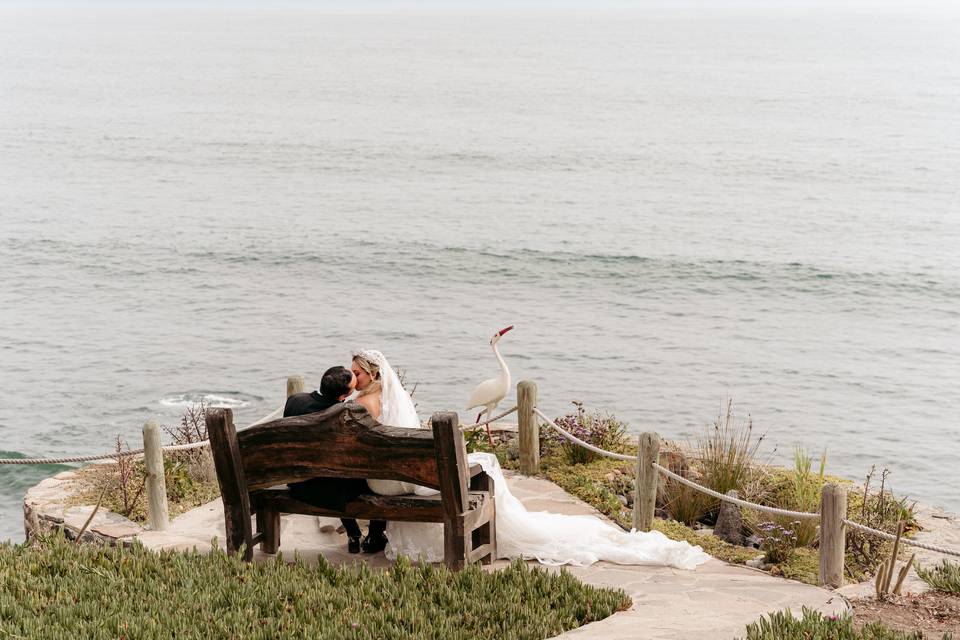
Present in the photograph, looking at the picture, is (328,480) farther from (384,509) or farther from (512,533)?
(512,533)

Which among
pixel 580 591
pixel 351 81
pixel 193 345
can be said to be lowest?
pixel 193 345

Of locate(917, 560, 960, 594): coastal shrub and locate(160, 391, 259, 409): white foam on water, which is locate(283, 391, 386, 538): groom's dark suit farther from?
locate(160, 391, 259, 409): white foam on water

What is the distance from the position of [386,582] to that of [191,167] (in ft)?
174

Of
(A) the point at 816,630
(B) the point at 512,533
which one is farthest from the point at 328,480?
(A) the point at 816,630

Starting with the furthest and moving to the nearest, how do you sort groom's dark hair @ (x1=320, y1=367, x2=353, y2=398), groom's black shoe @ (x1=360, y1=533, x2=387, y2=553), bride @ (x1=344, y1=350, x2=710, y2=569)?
groom's black shoe @ (x1=360, y1=533, x2=387, y2=553) < bride @ (x1=344, y1=350, x2=710, y2=569) < groom's dark hair @ (x1=320, y1=367, x2=353, y2=398)

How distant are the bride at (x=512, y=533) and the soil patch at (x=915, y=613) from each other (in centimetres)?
159

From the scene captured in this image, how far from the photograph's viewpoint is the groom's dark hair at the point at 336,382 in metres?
8.64

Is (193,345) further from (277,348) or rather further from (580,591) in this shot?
(580,591)

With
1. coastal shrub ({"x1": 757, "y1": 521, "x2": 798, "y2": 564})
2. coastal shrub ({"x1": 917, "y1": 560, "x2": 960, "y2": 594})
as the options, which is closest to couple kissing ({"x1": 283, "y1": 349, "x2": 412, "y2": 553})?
coastal shrub ({"x1": 757, "y1": 521, "x2": 798, "y2": 564})

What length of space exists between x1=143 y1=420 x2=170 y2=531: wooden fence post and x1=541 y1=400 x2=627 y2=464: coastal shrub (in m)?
4.64

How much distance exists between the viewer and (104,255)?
3800cm

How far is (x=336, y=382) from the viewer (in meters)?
8.64

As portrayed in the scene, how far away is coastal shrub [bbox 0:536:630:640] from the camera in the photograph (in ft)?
22.7

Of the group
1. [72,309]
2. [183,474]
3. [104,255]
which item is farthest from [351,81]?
[183,474]
